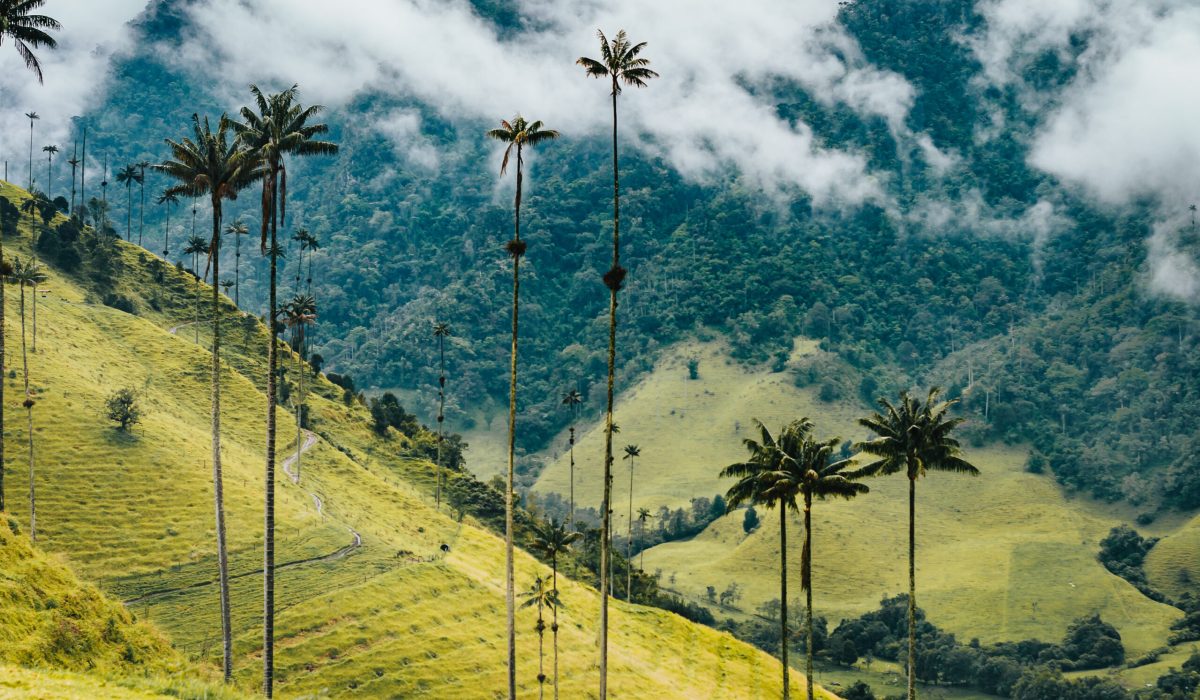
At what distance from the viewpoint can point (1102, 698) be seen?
199750 millimetres

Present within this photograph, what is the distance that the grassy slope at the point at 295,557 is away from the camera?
237 feet

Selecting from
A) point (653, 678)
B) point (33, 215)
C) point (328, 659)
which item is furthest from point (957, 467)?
point (33, 215)

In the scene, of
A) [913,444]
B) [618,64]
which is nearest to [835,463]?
[913,444]

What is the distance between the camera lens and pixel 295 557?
85500mm

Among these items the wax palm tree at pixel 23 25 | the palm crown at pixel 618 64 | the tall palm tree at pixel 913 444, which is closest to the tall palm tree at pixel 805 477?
the tall palm tree at pixel 913 444

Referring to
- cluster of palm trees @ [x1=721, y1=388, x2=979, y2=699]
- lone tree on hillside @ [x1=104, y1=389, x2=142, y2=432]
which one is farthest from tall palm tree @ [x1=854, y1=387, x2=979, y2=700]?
lone tree on hillside @ [x1=104, y1=389, x2=142, y2=432]

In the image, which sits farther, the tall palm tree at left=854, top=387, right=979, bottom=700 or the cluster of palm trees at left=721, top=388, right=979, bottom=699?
the tall palm tree at left=854, top=387, right=979, bottom=700

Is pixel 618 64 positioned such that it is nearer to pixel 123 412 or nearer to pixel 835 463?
pixel 835 463

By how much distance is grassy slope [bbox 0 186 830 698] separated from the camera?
72188 millimetres

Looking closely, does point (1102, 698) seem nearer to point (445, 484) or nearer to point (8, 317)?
point (445, 484)

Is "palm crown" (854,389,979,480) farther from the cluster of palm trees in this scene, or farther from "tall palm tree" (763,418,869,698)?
"tall palm tree" (763,418,869,698)

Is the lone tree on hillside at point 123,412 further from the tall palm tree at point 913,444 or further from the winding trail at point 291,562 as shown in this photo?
the tall palm tree at point 913,444

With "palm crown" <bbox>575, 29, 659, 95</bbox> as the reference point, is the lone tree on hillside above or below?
below

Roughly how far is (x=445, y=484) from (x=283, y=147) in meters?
112
